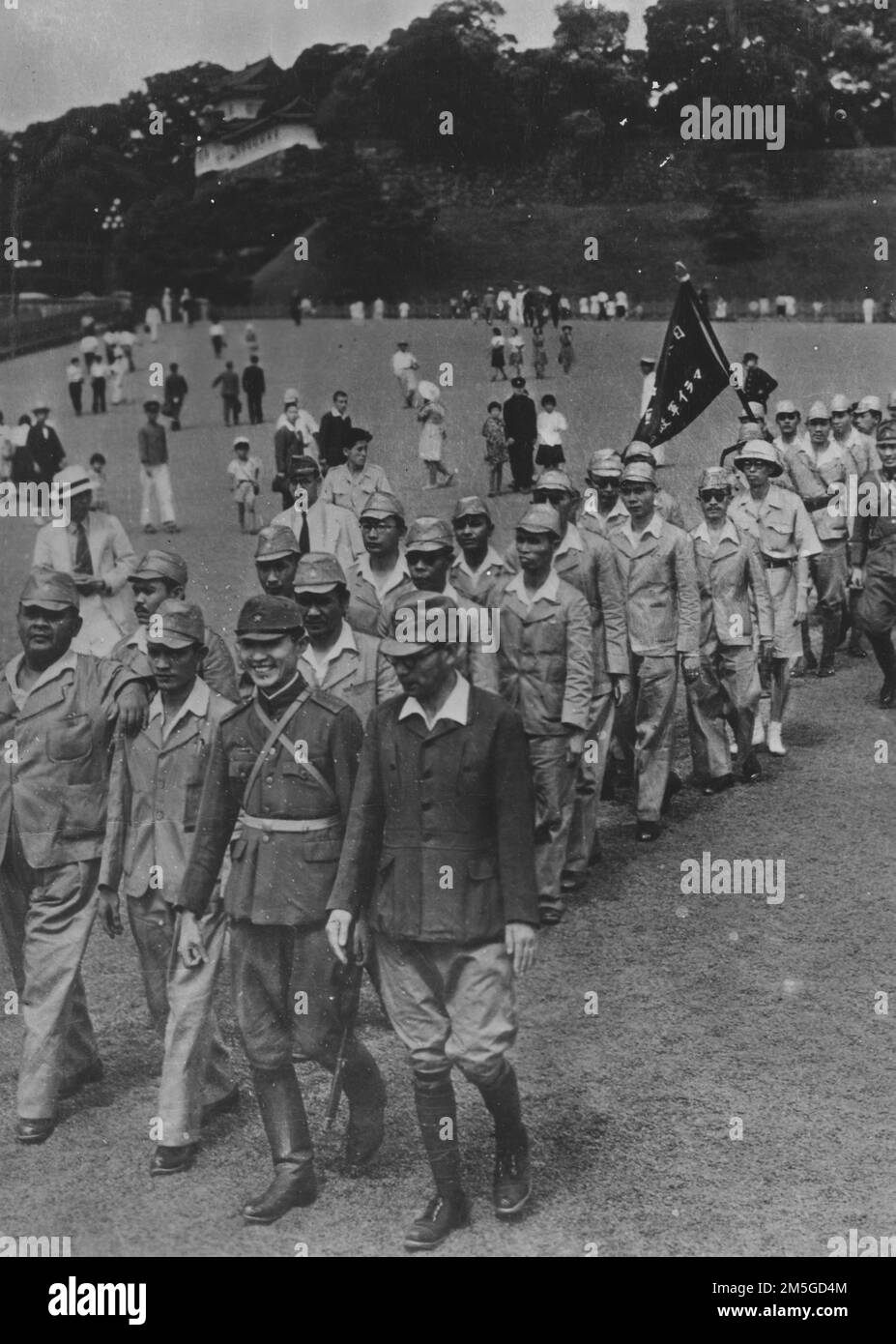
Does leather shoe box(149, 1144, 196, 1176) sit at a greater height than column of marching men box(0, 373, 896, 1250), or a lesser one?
lesser

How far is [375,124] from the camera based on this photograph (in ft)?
45.2

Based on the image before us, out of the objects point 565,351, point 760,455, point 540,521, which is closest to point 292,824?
point 540,521

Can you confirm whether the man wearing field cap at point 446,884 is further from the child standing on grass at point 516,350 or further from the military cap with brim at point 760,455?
the child standing on grass at point 516,350

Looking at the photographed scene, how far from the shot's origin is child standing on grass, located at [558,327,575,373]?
24.6m

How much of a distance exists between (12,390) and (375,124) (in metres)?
13.8

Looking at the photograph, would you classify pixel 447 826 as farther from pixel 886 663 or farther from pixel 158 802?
pixel 886 663

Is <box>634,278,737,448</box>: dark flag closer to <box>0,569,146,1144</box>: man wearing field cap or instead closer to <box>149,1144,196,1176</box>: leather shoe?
<box>0,569,146,1144</box>: man wearing field cap

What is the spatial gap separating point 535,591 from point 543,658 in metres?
0.36

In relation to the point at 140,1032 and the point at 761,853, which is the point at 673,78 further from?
the point at 140,1032

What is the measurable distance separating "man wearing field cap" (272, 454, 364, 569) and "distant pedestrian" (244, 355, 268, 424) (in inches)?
613

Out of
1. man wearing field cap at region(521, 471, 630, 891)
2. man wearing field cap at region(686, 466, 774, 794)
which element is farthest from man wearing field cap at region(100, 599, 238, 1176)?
man wearing field cap at region(686, 466, 774, 794)

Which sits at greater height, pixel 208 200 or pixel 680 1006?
pixel 208 200

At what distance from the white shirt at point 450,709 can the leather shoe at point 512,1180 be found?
4.94 ft
